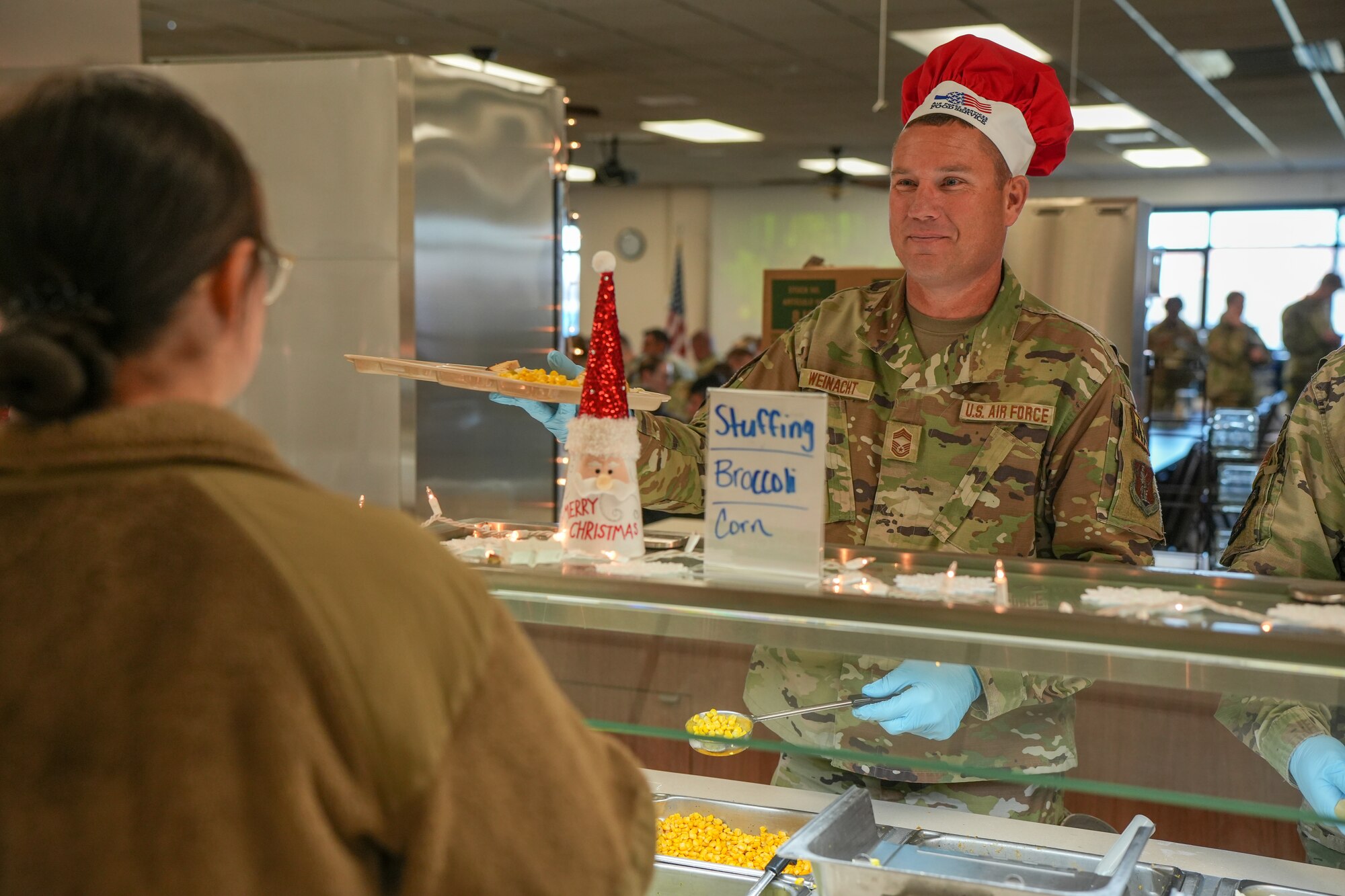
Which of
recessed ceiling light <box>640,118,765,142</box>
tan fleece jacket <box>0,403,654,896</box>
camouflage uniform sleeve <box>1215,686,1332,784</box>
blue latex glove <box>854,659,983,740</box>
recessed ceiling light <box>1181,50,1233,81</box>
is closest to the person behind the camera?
tan fleece jacket <box>0,403,654,896</box>

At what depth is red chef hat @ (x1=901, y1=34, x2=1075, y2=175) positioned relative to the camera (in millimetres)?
2111

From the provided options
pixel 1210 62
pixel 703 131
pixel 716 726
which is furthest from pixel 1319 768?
pixel 703 131

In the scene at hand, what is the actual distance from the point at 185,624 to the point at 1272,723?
40.1 inches

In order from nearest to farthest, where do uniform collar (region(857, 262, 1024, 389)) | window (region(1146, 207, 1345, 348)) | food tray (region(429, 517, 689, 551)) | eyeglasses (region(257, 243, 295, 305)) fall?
eyeglasses (region(257, 243, 295, 305))
food tray (region(429, 517, 689, 551))
uniform collar (region(857, 262, 1024, 389))
window (region(1146, 207, 1345, 348))

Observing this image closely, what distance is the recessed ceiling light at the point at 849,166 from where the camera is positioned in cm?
1395

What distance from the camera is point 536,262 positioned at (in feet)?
17.7

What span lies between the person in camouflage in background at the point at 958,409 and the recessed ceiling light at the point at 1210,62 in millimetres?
6547

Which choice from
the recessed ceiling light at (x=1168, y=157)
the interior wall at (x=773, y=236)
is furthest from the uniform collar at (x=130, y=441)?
the interior wall at (x=773, y=236)

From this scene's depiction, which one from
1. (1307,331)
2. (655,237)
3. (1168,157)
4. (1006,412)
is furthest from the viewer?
(655,237)

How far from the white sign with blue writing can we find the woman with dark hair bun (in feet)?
1.77

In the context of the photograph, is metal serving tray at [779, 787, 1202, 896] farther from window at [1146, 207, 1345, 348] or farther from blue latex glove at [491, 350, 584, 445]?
window at [1146, 207, 1345, 348]

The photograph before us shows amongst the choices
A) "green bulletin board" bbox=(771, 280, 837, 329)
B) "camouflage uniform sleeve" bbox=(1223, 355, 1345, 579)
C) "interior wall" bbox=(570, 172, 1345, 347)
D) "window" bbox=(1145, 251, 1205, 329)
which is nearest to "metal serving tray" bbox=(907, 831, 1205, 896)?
"camouflage uniform sleeve" bbox=(1223, 355, 1345, 579)

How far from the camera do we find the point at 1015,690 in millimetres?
1330

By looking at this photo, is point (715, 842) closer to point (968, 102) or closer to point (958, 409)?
point (958, 409)
